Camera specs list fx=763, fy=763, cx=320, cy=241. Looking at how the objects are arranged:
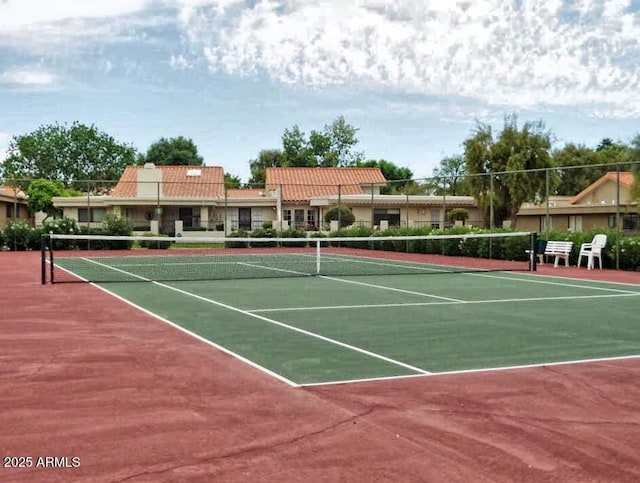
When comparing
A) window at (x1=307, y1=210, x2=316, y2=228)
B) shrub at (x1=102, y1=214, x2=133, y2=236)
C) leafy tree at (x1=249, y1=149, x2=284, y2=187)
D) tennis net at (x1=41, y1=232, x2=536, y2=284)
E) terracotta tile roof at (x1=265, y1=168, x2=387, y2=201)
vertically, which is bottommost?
tennis net at (x1=41, y1=232, x2=536, y2=284)

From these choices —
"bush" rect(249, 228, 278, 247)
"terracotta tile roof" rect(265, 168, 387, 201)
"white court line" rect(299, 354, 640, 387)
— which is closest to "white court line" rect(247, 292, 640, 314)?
"white court line" rect(299, 354, 640, 387)

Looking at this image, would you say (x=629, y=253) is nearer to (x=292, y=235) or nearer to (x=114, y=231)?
(x=292, y=235)

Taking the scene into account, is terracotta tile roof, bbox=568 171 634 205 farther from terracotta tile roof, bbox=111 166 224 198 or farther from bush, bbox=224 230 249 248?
terracotta tile roof, bbox=111 166 224 198

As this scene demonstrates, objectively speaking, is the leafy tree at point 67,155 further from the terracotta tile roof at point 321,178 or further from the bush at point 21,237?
the bush at point 21,237

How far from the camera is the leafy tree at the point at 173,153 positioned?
83.9 metres

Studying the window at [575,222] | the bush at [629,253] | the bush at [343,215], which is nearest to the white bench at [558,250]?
the bush at [629,253]

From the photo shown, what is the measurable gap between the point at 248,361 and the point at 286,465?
2822 mm

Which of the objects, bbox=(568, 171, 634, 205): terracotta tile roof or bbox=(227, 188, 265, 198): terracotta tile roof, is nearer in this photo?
bbox=(568, 171, 634, 205): terracotta tile roof

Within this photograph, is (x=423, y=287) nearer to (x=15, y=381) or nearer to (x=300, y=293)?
(x=300, y=293)

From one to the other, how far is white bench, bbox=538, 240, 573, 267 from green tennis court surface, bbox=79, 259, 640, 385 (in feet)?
17.4

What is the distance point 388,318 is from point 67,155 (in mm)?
69695

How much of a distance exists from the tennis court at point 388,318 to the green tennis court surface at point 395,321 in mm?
16

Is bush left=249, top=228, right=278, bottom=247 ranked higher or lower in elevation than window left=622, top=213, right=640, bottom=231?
lower

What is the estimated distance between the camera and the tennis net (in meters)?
17.2
